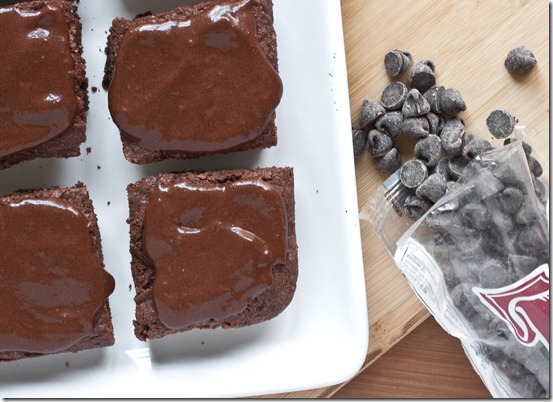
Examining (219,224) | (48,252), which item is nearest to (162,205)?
(219,224)

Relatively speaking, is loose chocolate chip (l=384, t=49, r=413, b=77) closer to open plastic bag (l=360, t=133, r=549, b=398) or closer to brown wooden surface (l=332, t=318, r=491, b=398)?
open plastic bag (l=360, t=133, r=549, b=398)

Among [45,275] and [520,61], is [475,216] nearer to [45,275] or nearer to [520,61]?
[520,61]

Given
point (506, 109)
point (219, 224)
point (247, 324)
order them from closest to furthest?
point (219, 224) < point (247, 324) < point (506, 109)

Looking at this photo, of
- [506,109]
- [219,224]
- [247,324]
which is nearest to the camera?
[219,224]

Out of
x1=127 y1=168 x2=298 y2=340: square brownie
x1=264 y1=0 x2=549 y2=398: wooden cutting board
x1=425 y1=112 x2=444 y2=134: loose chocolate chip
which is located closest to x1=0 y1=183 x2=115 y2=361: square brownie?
x1=127 y1=168 x2=298 y2=340: square brownie

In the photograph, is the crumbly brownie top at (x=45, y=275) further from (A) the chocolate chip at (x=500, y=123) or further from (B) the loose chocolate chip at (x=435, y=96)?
(A) the chocolate chip at (x=500, y=123)

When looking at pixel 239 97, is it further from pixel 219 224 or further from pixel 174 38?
pixel 219 224
